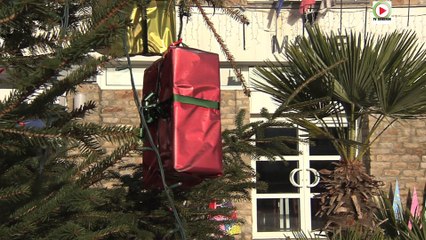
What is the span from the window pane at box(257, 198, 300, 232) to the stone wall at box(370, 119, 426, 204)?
4.73 ft

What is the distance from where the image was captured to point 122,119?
9.28m

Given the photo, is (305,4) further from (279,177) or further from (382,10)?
(279,177)

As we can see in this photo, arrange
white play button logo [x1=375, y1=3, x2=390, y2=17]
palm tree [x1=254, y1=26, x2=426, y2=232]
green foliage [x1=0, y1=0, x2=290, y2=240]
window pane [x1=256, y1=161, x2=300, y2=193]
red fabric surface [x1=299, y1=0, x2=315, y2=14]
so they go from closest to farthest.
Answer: green foliage [x1=0, y1=0, x2=290, y2=240] → palm tree [x1=254, y1=26, x2=426, y2=232] → red fabric surface [x1=299, y1=0, x2=315, y2=14] → white play button logo [x1=375, y1=3, x2=390, y2=17] → window pane [x1=256, y1=161, x2=300, y2=193]

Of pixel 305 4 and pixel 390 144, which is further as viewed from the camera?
pixel 390 144

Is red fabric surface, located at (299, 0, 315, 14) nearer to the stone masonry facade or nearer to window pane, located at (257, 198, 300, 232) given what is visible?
the stone masonry facade

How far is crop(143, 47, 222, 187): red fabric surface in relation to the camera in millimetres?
2941

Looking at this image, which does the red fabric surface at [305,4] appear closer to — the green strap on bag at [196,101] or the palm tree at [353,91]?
the palm tree at [353,91]

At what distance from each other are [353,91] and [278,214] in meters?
4.92

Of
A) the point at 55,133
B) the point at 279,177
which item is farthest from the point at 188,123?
the point at 279,177

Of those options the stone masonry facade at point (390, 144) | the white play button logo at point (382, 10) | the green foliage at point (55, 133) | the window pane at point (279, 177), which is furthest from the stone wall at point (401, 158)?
the green foliage at point (55, 133)

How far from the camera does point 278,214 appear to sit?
9844mm

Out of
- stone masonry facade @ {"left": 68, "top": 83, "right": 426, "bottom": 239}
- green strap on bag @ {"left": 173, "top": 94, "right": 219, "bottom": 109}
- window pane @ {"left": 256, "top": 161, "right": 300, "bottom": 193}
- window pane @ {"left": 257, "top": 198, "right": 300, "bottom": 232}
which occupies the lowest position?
window pane @ {"left": 257, "top": 198, "right": 300, "bottom": 232}

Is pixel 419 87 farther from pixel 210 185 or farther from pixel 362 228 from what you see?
pixel 210 185

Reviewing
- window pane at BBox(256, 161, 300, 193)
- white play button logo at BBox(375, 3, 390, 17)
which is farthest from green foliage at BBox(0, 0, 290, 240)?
white play button logo at BBox(375, 3, 390, 17)
